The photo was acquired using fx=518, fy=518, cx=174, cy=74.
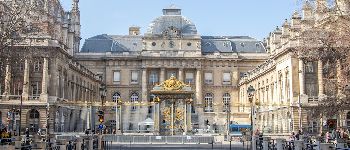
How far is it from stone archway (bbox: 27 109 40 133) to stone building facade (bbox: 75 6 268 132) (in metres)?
30.4

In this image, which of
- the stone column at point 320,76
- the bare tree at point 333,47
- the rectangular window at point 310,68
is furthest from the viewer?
the rectangular window at point 310,68

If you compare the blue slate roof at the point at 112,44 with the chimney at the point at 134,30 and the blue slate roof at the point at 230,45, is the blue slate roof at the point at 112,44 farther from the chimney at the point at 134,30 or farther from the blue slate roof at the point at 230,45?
the blue slate roof at the point at 230,45

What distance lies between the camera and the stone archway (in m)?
64.4

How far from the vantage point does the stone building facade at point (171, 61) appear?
307 ft

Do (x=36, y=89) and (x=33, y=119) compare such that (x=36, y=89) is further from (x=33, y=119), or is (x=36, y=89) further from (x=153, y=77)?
(x=153, y=77)

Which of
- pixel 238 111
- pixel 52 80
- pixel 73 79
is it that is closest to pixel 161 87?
pixel 52 80

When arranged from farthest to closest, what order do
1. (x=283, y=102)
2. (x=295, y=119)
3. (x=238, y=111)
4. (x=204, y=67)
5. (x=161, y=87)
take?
1. (x=204, y=67)
2. (x=238, y=111)
3. (x=283, y=102)
4. (x=295, y=119)
5. (x=161, y=87)

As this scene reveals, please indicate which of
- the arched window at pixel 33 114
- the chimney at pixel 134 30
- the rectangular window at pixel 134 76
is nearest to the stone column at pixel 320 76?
the arched window at pixel 33 114

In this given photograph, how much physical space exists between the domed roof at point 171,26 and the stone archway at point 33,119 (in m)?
34.3

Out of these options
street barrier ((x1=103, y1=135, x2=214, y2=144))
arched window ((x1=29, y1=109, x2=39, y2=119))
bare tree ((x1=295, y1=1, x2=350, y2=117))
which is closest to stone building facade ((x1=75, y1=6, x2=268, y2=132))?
arched window ((x1=29, y1=109, x2=39, y2=119))

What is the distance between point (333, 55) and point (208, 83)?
60.1 metres

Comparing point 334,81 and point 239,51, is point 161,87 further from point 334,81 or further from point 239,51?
point 239,51

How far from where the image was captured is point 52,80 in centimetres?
6462

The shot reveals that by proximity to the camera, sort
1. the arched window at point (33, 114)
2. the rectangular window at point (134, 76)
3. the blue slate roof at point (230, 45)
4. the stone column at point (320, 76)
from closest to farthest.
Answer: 1. the stone column at point (320, 76)
2. the arched window at point (33, 114)
3. the rectangular window at point (134, 76)
4. the blue slate roof at point (230, 45)
